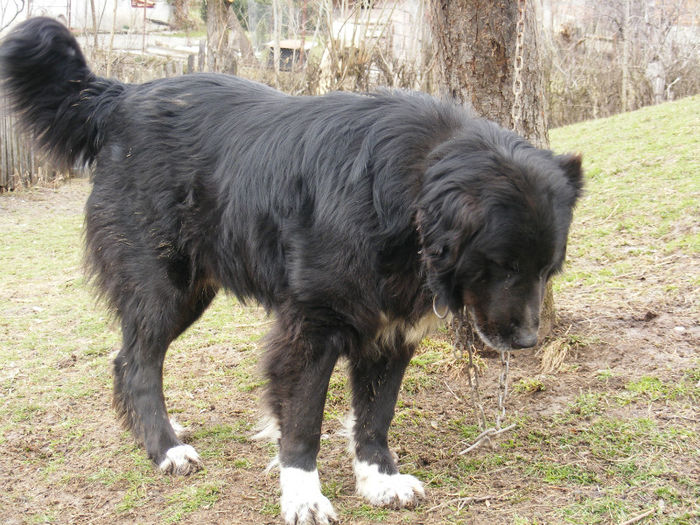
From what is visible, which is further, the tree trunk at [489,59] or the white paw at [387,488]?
the tree trunk at [489,59]

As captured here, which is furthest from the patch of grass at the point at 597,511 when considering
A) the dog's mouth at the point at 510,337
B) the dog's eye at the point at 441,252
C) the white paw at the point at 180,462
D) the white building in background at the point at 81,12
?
the white building in background at the point at 81,12

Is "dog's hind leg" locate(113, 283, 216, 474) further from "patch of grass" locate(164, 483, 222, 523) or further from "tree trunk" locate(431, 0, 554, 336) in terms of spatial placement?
"tree trunk" locate(431, 0, 554, 336)

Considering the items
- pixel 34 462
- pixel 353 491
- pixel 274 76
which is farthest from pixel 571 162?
pixel 274 76

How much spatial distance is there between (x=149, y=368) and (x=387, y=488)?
146 centimetres

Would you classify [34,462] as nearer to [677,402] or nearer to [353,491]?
[353,491]

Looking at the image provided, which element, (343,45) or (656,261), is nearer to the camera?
(656,261)

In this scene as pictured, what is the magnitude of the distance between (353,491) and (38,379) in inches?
98.3

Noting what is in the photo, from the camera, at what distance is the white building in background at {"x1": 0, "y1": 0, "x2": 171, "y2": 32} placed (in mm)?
10772

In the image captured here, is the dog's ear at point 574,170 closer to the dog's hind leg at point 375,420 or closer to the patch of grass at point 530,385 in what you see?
the dog's hind leg at point 375,420

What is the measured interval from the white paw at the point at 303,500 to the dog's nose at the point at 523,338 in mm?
1093

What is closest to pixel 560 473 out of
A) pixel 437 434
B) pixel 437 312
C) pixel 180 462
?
pixel 437 434

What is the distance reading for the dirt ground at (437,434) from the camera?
2984 mm

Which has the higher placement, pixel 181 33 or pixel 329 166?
pixel 181 33

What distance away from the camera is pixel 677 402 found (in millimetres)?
3434
